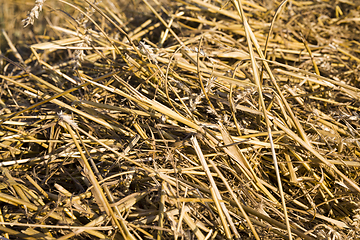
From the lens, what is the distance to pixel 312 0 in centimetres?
135

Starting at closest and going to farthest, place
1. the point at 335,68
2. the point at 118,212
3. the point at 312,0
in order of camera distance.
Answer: the point at 118,212 → the point at 335,68 → the point at 312,0

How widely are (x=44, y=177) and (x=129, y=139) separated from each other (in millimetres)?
292

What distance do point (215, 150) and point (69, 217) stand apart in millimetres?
463

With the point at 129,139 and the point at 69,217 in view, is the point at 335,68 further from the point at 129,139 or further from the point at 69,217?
the point at 69,217

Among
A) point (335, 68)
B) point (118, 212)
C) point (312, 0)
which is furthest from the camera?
point (312, 0)

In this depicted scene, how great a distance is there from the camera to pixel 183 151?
0.78 m

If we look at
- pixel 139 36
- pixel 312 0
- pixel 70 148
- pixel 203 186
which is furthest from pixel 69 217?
pixel 312 0

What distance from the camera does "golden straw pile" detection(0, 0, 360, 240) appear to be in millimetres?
644

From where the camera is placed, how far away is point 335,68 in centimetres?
110

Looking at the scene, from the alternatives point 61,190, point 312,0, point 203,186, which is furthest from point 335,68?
point 61,190

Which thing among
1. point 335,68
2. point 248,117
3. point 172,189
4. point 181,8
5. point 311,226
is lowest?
point 311,226

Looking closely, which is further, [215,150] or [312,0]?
[312,0]

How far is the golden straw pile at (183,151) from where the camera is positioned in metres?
0.64

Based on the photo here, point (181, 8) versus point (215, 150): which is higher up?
point (181, 8)
